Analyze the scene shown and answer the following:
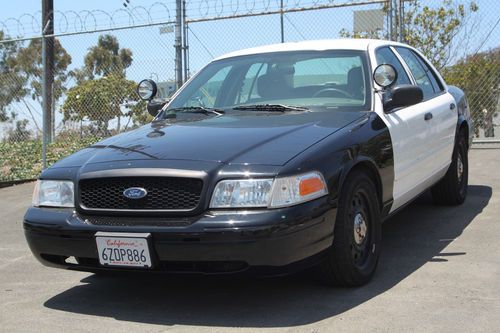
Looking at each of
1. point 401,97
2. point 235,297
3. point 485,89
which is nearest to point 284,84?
point 401,97

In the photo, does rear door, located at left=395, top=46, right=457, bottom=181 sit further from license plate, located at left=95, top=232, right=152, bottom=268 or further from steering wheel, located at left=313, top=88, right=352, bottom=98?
license plate, located at left=95, top=232, right=152, bottom=268

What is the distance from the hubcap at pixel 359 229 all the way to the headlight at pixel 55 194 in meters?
1.72

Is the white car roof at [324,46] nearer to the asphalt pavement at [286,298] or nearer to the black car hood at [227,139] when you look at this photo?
the black car hood at [227,139]

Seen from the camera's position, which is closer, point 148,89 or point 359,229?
point 359,229

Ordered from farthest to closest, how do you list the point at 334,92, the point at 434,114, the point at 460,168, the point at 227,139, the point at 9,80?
the point at 9,80
the point at 460,168
the point at 434,114
the point at 334,92
the point at 227,139

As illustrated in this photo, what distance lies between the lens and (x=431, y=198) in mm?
6945

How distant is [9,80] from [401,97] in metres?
12.8

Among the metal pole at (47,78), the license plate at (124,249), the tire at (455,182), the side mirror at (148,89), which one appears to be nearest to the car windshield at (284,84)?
the side mirror at (148,89)

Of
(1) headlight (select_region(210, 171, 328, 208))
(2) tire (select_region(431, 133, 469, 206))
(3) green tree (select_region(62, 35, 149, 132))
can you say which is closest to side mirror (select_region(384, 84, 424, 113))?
(1) headlight (select_region(210, 171, 328, 208))

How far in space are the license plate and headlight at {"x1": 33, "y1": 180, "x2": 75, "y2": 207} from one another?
0.39m

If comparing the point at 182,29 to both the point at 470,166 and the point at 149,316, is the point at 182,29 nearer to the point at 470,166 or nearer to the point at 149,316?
the point at 470,166

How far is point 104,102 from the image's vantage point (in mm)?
13594

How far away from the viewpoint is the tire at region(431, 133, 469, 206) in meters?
6.46

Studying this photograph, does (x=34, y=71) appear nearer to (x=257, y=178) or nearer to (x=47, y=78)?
(x=47, y=78)
